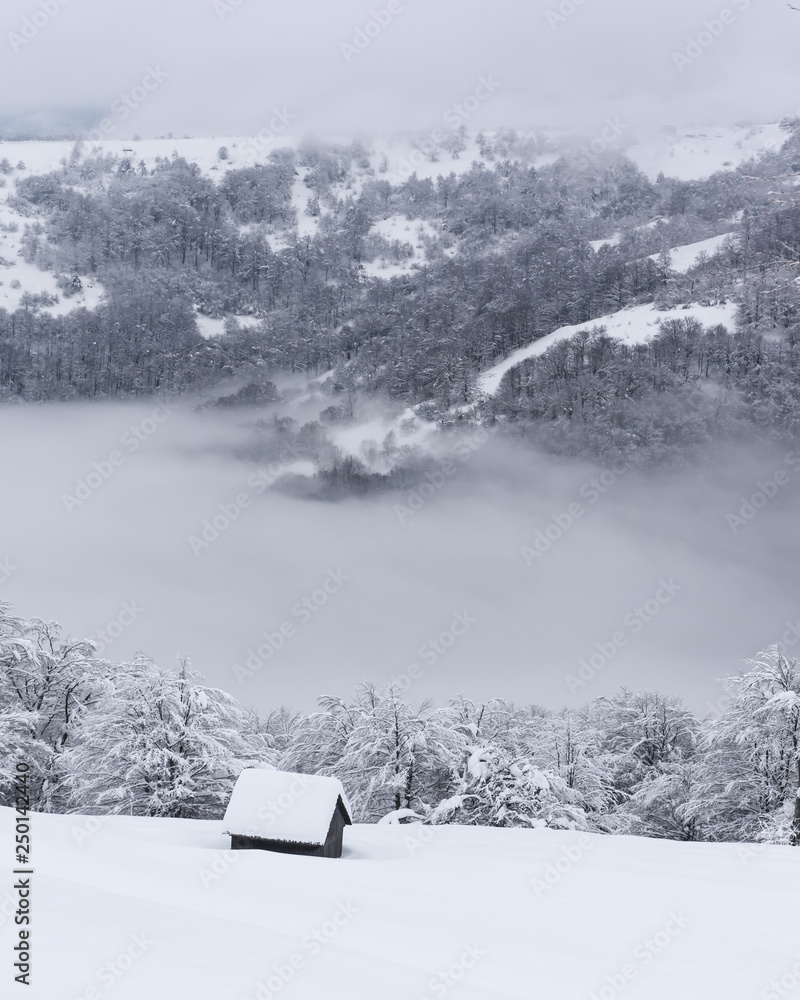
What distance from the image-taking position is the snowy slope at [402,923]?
4.62 meters

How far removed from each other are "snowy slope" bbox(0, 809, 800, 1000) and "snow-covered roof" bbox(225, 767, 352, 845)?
7.30 metres

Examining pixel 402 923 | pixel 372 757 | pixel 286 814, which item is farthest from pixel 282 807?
pixel 402 923

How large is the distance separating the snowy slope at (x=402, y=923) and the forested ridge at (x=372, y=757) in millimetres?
10655

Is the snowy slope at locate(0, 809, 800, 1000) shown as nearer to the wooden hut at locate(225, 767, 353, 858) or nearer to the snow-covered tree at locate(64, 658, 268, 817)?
the wooden hut at locate(225, 767, 353, 858)

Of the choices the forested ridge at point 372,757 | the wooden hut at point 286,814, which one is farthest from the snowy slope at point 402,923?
the forested ridge at point 372,757

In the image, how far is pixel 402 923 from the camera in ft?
23.1

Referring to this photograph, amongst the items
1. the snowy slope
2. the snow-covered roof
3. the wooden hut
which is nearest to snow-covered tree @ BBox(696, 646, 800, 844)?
the wooden hut

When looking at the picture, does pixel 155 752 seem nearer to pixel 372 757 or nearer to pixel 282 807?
pixel 282 807

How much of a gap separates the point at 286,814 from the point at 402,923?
44.8 ft

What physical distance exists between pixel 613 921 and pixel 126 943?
5.08 m

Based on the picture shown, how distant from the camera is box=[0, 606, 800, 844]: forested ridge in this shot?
23125 millimetres

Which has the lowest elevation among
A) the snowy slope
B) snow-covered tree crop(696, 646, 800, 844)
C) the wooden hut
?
snow-covered tree crop(696, 646, 800, 844)

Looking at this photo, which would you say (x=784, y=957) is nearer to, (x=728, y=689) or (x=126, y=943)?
(x=126, y=943)

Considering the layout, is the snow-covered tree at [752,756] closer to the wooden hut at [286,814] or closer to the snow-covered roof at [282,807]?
the wooden hut at [286,814]
